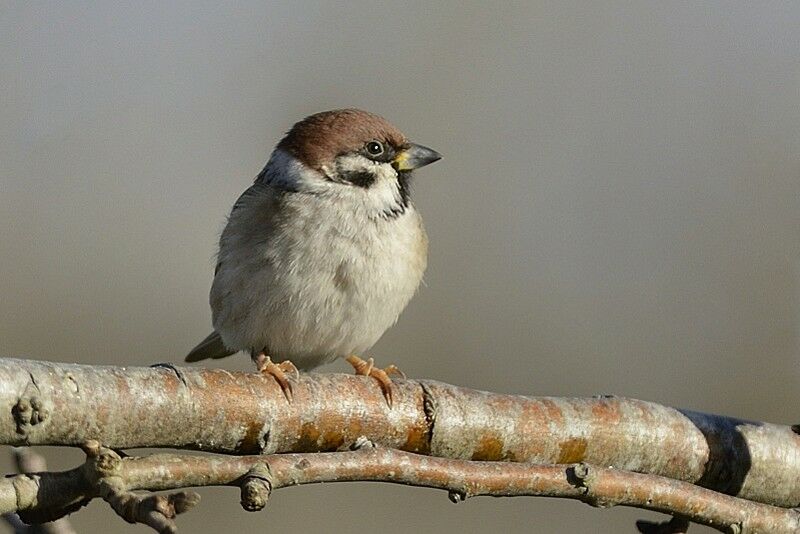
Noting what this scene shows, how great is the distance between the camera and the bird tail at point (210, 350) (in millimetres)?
5004

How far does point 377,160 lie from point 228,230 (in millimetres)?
584

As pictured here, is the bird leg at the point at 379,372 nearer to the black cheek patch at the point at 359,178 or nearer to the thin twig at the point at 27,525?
the black cheek patch at the point at 359,178

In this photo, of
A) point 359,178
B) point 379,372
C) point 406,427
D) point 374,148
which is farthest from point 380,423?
point 374,148

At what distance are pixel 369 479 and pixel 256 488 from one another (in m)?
0.44

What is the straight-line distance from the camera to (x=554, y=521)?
7.14 m

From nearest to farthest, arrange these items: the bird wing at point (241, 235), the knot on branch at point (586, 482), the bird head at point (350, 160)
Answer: the knot on branch at point (586, 482), the bird wing at point (241, 235), the bird head at point (350, 160)

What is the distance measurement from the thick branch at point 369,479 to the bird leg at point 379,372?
32cm

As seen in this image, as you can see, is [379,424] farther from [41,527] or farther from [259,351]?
[259,351]

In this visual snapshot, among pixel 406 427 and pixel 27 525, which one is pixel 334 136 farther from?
pixel 27 525

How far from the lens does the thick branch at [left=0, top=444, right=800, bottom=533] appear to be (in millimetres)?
2385

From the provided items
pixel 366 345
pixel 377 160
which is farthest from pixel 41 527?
pixel 377 160

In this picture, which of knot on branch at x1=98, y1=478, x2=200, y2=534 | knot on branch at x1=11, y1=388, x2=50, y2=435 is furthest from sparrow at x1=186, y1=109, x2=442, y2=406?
knot on branch at x1=98, y1=478, x2=200, y2=534

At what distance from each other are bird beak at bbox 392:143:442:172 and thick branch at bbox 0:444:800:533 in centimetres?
178

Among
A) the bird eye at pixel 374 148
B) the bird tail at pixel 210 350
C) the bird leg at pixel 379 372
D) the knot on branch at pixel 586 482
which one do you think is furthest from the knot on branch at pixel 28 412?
the bird tail at pixel 210 350
